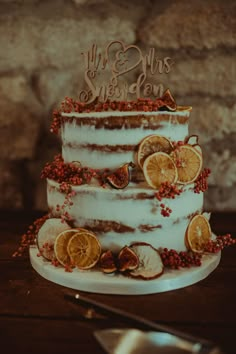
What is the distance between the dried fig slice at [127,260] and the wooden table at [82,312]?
8cm

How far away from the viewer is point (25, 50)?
1.90m

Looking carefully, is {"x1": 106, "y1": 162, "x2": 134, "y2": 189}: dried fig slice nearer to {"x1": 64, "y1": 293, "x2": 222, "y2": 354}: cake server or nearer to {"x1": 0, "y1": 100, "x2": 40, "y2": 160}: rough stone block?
{"x1": 64, "y1": 293, "x2": 222, "y2": 354}: cake server

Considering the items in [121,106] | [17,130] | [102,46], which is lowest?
[17,130]

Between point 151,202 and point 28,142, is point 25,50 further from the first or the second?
point 151,202

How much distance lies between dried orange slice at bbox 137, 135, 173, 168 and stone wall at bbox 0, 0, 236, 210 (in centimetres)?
68

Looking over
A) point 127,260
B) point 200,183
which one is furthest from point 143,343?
point 200,183

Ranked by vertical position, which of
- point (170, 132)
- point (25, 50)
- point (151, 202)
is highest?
point (25, 50)

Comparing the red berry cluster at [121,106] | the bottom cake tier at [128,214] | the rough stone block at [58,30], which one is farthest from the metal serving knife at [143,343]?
the rough stone block at [58,30]

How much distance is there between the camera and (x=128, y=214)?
1223mm

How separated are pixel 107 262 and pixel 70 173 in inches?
9.7

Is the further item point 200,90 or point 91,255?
point 200,90

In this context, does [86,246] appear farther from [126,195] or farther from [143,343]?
[143,343]

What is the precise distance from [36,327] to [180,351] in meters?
0.29

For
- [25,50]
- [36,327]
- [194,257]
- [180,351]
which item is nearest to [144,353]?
[180,351]
